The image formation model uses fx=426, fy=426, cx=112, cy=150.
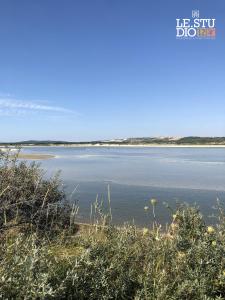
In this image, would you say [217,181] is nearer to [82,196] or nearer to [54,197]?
[82,196]

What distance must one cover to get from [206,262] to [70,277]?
1.43m

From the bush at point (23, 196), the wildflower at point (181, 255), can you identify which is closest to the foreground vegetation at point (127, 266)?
the wildflower at point (181, 255)

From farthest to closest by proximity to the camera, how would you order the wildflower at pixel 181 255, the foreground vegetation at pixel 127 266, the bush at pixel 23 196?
the bush at pixel 23 196 → the wildflower at pixel 181 255 → the foreground vegetation at pixel 127 266

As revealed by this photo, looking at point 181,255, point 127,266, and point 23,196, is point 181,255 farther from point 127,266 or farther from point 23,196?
point 23,196

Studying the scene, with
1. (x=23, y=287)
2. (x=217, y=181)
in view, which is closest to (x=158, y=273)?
(x=23, y=287)

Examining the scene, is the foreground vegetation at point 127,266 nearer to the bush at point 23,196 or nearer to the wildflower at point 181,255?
the wildflower at point 181,255

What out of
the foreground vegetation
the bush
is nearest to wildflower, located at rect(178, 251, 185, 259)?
the foreground vegetation

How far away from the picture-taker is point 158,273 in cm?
424

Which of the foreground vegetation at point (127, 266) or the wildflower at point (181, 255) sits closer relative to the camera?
the foreground vegetation at point (127, 266)

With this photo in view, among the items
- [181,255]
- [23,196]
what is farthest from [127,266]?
[23,196]

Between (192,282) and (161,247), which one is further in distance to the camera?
(161,247)

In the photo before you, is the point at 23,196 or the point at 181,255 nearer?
the point at 181,255

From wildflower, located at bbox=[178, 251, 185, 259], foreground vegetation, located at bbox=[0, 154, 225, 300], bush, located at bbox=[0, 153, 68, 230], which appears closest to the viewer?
foreground vegetation, located at bbox=[0, 154, 225, 300]

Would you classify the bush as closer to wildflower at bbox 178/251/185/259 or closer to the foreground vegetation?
the foreground vegetation
